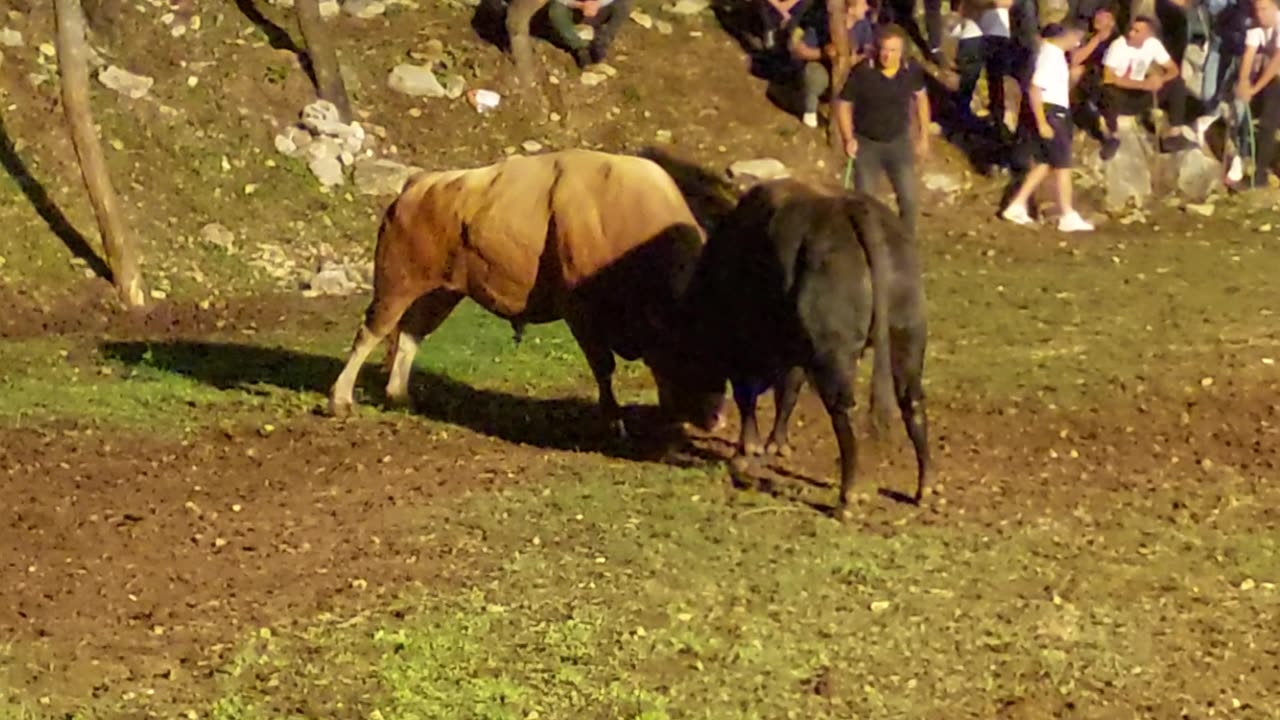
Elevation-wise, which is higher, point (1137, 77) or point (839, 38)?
point (839, 38)

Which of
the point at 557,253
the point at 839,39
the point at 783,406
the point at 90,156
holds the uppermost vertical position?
the point at 557,253

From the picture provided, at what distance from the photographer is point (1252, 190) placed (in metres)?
19.1

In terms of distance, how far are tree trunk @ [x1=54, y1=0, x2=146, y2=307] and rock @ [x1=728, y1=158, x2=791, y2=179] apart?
6478mm

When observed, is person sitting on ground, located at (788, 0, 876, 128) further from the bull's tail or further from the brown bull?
the bull's tail

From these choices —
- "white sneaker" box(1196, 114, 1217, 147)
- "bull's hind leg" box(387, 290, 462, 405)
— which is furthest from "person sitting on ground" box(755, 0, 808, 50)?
"bull's hind leg" box(387, 290, 462, 405)

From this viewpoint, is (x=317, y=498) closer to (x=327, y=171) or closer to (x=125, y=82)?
(x=327, y=171)

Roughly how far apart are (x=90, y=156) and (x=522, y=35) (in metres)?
6.06

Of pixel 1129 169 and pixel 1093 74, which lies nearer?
pixel 1129 169

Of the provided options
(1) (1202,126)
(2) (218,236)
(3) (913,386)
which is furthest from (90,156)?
(1) (1202,126)

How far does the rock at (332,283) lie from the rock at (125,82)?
313 centimetres

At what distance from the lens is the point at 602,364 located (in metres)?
10.1

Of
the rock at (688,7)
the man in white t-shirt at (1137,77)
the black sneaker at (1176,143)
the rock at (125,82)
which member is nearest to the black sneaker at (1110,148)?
the man in white t-shirt at (1137,77)

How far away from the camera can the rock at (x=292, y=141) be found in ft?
57.3

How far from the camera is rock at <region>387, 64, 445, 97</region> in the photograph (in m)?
18.9
